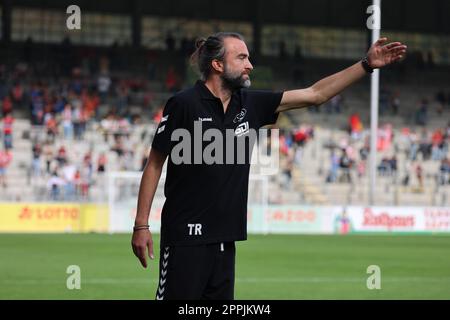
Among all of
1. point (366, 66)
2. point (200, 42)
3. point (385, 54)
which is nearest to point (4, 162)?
point (200, 42)

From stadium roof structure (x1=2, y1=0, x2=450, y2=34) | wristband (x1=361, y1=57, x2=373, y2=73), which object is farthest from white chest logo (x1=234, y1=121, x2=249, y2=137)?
stadium roof structure (x1=2, y1=0, x2=450, y2=34)

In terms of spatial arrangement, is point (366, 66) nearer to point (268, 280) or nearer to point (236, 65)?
point (236, 65)

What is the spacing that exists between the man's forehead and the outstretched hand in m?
0.79

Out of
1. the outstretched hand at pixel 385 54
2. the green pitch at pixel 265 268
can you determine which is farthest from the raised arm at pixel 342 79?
the green pitch at pixel 265 268

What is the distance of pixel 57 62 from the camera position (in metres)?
43.4

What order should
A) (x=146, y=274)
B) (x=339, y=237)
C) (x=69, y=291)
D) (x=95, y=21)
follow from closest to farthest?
(x=69, y=291) < (x=146, y=274) < (x=339, y=237) < (x=95, y=21)

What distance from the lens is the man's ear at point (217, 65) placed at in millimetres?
6406

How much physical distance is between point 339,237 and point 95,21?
2097 cm

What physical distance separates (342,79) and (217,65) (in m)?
0.80

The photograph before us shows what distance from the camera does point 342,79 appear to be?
6484 mm

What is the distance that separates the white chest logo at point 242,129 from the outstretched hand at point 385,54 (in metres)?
0.87
